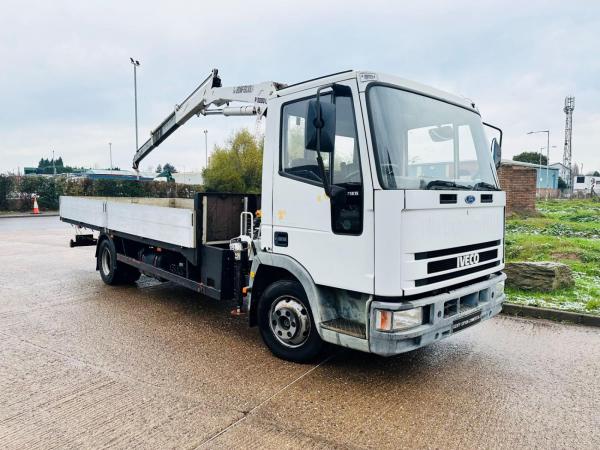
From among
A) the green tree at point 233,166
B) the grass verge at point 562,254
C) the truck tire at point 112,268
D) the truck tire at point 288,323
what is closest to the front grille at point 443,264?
the truck tire at point 288,323

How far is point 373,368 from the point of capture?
4.52 meters

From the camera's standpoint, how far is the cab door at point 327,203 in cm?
376

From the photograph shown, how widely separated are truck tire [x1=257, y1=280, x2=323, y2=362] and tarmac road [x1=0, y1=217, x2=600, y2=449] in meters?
0.15

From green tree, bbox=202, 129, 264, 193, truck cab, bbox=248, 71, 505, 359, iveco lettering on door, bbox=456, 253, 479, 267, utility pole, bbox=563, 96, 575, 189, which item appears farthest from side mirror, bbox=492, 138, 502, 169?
utility pole, bbox=563, 96, 575, 189

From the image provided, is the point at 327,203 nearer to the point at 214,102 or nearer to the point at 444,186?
the point at 444,186

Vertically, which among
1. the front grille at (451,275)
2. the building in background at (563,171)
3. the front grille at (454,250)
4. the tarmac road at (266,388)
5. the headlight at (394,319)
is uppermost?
the building in background at (563,171)

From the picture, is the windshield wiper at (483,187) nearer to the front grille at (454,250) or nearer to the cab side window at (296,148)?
the front grille at (454,250)

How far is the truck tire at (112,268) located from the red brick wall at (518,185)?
12.8 metres

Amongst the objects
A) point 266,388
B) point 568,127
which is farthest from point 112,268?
point 568,127

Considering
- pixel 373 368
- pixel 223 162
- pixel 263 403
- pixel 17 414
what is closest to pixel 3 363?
pixel 17 414

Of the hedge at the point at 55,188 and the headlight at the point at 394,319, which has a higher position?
the hedge at the point at 55,188

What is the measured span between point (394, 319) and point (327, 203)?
1152 mm

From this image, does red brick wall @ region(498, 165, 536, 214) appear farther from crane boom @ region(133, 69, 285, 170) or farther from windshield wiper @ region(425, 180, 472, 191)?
windshield wiper @ region(425, 180, 472, 191)

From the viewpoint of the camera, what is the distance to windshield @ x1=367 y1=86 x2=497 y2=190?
3729 millimetres
